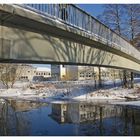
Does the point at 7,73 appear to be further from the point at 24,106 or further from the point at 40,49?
the point at 40,49

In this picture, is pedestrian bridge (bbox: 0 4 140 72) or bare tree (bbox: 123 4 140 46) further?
bare tree (bbox: 123 4 140 46)

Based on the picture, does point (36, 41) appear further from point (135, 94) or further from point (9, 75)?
point (9, 75)

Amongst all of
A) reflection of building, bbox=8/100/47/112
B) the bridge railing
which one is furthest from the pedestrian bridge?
reflection of building, bbox=8/100/47/112

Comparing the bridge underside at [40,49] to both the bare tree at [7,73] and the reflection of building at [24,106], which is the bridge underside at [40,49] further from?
the bare tree at [7,73]

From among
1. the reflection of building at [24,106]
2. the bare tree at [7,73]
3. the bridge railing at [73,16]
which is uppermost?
the bridge railing at [73,16]

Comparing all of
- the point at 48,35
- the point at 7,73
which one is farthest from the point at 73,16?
the point at 7,73

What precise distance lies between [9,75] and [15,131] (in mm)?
31717

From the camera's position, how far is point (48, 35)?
1198 cm

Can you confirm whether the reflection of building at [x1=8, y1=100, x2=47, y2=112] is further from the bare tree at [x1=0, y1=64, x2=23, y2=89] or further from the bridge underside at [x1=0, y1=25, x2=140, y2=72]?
the bare tree at [x1=0, y1=64, x2=23, y2=89]

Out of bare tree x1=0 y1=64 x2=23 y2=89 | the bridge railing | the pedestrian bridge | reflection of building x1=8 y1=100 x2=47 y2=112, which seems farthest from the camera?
bare tree x1=0 y1=64 x2=23 y2=89

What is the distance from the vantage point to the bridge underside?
31.3ft

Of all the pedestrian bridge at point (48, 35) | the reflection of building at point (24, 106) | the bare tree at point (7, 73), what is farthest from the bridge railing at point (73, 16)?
the bare tree at point (7, 73)

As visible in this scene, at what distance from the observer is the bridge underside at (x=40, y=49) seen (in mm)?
9555

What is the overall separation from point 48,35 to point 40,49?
2.70ft
